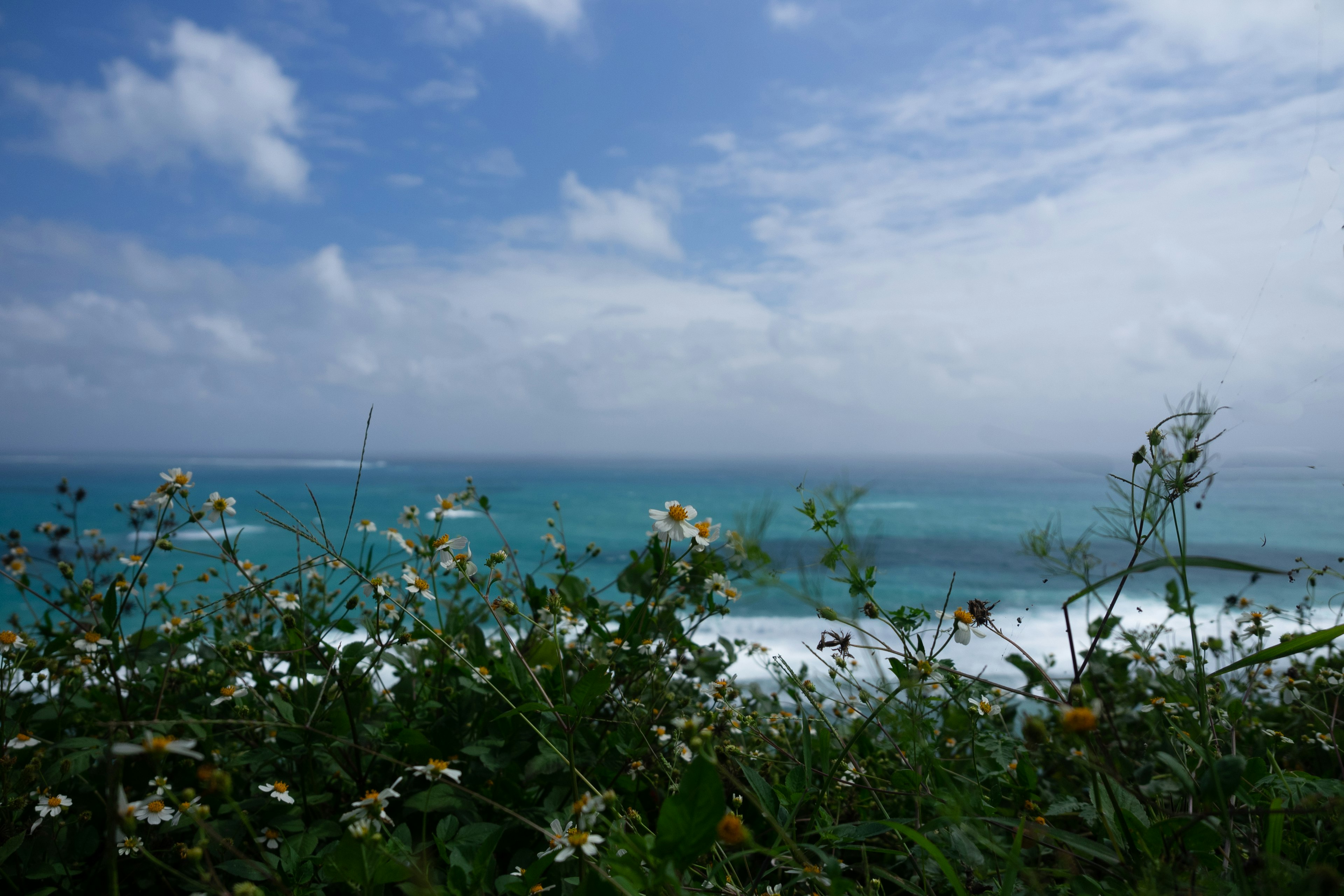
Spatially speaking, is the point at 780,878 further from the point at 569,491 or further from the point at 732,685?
the point at 569,491

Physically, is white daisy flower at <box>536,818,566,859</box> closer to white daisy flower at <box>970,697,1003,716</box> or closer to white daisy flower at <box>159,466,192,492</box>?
white daisy flower at <box>970,697,1003,716</box>

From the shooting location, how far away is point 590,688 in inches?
47.9

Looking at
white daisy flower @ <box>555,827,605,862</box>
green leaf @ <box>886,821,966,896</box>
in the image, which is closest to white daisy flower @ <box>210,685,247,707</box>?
white daisy flower @ <box>555,827,605,862</box>

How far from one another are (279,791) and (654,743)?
775 millimetres

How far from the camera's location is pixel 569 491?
33688 millimetres

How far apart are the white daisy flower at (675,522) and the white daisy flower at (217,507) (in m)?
1.01

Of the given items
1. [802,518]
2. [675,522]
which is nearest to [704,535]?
[675,522]

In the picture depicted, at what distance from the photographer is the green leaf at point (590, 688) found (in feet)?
Answer: 3.94

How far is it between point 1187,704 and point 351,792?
1.85 m

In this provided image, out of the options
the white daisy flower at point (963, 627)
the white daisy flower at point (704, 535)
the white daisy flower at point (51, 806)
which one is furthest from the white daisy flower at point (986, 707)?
the white daisy flower at point (51, 806)

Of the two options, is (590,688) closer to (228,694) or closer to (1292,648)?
(228,694)

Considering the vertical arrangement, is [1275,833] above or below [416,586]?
below

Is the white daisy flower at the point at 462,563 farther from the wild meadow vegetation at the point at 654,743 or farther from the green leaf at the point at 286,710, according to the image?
the green leaf at the point at 286,710

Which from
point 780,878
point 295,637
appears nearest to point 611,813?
point 780,878
